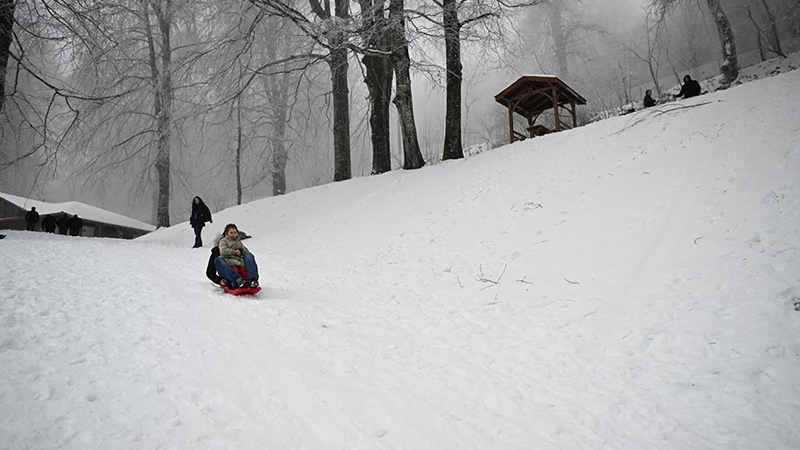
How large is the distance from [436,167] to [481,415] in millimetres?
8300

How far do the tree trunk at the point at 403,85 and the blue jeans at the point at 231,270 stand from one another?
6950 mm

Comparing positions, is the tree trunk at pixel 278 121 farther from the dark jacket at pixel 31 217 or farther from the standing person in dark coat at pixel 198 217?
the dark jacket at pixel 31 217

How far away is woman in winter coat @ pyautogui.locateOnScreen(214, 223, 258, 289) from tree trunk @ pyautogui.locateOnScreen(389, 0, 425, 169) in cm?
669

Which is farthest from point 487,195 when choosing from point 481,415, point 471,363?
point 481,415

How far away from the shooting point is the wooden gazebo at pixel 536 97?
10.3m

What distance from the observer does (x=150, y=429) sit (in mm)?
1804

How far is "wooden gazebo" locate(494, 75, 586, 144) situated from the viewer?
10.3 m

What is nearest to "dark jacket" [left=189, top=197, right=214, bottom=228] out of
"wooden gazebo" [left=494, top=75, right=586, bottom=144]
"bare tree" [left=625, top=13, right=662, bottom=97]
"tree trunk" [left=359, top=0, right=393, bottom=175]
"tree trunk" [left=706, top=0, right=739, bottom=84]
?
"tree trunk" [left=359, top=0, right=393, bottom=175]

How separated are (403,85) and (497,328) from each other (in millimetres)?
8521

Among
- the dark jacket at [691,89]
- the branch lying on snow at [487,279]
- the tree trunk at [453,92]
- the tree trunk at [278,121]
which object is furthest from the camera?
the tree trunk at [278,121]

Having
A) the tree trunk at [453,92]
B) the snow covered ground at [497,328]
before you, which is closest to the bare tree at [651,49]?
the tree trunk at [453,92]

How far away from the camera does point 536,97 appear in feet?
38.3

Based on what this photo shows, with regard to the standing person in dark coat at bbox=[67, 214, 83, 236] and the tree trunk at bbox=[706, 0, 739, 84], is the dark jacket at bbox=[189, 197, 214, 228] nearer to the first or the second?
the standing person in dark coat at bbox=[67, 214, 83, 236]

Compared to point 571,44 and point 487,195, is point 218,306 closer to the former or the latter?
point 487,195
